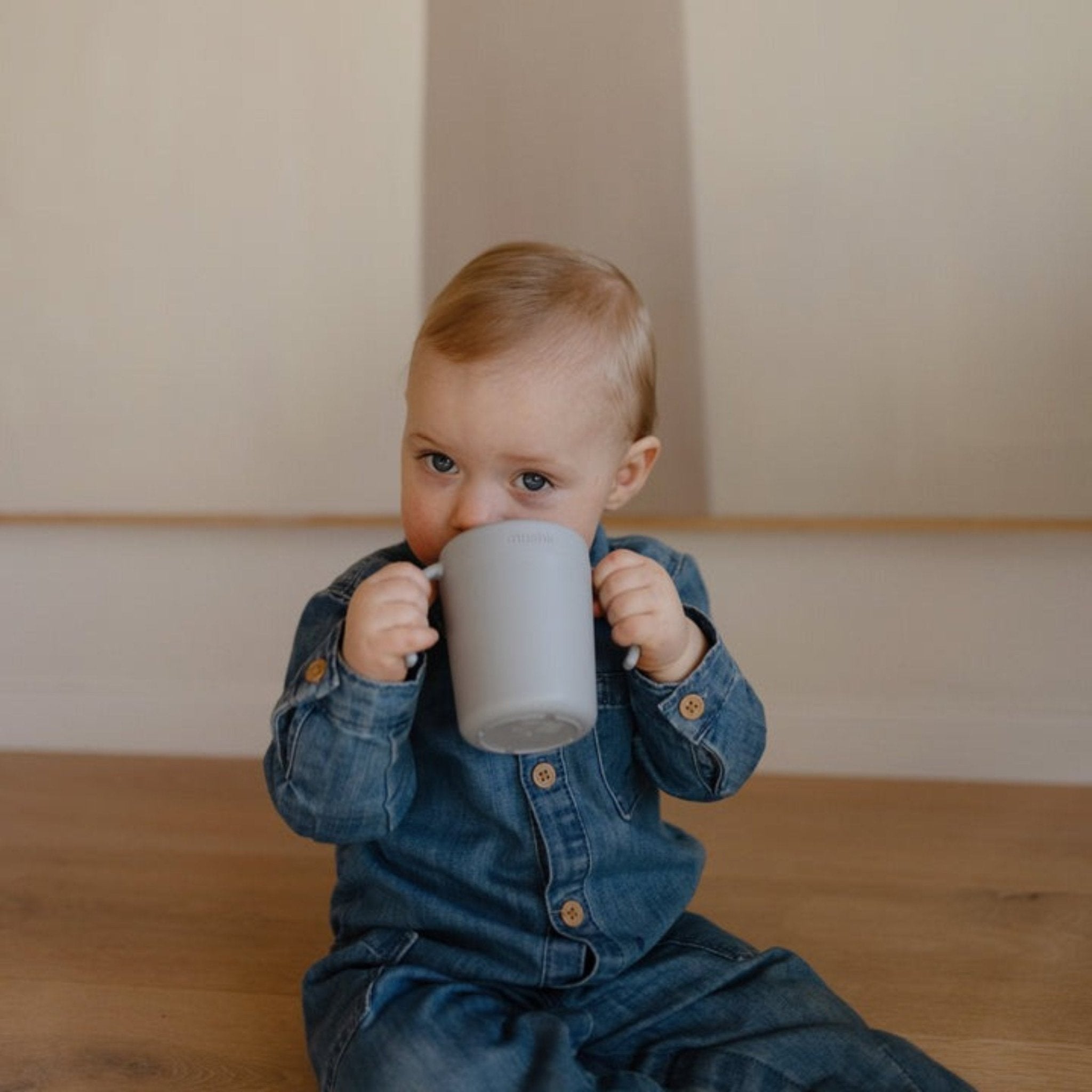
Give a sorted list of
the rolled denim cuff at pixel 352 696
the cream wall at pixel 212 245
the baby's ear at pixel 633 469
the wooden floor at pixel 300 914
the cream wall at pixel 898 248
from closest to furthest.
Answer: the rolled denim cuff at pixel 352 696, the baby's ear at pixel 633 469, the wooden floor at pixel 300 914, the cream wall at pixel 898 248, the cream wall at pixel 212 245

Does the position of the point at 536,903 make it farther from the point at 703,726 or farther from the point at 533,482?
the point at 533,482

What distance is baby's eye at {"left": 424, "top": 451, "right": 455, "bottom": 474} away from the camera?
1.03 meters

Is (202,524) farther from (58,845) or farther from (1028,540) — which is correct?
(1028,540)

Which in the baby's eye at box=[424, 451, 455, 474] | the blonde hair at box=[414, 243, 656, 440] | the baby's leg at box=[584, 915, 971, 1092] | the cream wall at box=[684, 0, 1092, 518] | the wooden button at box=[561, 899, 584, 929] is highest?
the cream wall at box=[684, 0, 1092, 518]

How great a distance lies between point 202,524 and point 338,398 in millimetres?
275

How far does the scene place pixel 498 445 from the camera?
100 cm

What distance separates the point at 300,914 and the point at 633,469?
0.67 metres

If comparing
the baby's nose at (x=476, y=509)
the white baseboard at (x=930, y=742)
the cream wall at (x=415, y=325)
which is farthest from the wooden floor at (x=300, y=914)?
the baby's nose at (x=476, y=509)

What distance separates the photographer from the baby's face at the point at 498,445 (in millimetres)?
1002

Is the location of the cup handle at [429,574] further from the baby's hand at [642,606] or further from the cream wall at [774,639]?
the cream wall at [774,639]

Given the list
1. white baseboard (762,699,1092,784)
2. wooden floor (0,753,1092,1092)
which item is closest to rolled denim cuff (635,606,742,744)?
wooden floor (0,753,1092,1092)

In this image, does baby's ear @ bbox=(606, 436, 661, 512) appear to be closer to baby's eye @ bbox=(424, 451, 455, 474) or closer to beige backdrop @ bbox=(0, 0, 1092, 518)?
baby's eye @ bbox=(424, 451, 455, 474)

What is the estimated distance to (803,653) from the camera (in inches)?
71.0

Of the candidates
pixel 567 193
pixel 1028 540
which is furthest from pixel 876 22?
pixel 1028 540
